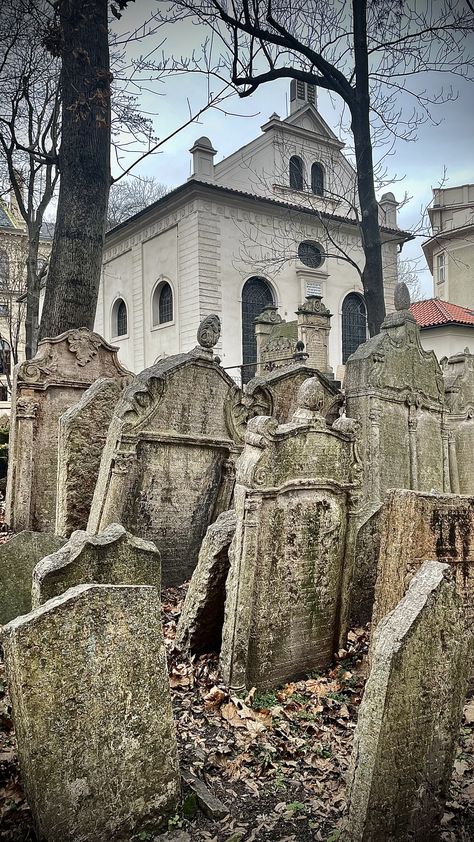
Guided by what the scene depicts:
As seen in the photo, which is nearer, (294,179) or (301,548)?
(301,548)

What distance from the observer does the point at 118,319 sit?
27594 millimetres

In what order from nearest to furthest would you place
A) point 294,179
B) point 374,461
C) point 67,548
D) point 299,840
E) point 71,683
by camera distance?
point 71,683 < point 299,840 < point 67,548 < point 374,461 < point 294,179

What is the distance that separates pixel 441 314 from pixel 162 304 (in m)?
11.3

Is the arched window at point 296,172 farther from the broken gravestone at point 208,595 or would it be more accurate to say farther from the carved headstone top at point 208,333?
the broken gravestone at point 208,595

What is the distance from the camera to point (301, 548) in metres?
4.23

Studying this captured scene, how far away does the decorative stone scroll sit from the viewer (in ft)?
23.3

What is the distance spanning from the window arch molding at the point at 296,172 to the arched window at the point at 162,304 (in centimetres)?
706

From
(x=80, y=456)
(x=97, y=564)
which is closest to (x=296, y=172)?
(x=80, y=456)

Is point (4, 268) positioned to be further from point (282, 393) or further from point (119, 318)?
point (282, 393)

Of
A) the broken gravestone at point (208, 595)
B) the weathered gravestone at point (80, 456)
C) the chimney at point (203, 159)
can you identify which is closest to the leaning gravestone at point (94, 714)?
the broken gravestone at point (208, 595)

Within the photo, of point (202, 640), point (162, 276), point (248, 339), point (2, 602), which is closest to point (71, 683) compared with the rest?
point (202, 640)

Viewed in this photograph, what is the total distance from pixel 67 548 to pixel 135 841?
141 centimetres

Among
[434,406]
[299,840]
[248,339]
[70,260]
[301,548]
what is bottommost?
[299,840]

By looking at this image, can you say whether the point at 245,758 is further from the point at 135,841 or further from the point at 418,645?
the point at 418,645
